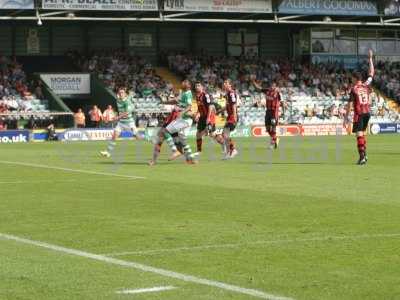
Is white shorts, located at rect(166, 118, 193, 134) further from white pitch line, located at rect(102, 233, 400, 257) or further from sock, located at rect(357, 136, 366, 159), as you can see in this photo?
white pitch line, located at rect(102, 233, 400, 257)

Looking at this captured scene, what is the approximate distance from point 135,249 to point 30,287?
1973 mm

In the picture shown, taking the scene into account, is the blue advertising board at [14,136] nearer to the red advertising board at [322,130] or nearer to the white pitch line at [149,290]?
the red advertising board at [322,130]

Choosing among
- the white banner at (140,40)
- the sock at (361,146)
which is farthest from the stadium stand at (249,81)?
the sock at (361,146)

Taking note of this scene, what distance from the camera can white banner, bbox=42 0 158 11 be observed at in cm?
4747

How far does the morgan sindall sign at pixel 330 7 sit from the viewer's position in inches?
2099

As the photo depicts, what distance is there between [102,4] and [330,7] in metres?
13.9

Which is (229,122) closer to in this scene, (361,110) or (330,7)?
(361,110)

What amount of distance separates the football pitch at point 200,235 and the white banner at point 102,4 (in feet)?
94.1

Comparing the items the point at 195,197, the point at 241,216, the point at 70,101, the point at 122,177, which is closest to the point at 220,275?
the point at 241,216

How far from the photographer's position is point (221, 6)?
5172 cm

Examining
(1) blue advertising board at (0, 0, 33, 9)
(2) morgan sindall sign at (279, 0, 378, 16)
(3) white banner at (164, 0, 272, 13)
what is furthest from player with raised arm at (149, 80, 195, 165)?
(2) morgan sindall sign at (279, 0, 378, 16)

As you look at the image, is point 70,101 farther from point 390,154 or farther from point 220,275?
point 220,275

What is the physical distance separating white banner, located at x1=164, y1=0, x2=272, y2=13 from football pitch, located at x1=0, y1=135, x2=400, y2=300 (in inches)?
1245

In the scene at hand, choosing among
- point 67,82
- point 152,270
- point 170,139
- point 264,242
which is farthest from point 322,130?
point 152,270
